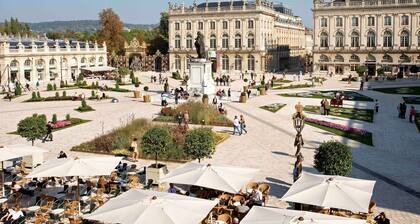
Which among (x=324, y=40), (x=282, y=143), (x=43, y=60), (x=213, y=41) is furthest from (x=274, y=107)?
(x=213, y=41)

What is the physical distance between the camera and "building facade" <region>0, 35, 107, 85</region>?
257 ft

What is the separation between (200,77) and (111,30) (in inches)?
2937

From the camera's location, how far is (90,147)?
2978cm

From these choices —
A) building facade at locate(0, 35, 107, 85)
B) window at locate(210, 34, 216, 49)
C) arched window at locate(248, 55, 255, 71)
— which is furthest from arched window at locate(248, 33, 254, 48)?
building facade at locate(0, 35, 107, 85)

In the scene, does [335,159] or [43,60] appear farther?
[43,60]

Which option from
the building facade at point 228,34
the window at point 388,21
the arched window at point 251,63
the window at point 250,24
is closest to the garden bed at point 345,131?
the window at point 388,21

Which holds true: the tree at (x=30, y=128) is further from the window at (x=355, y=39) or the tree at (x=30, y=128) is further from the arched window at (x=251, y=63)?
the arched window at (x=251, y=63)

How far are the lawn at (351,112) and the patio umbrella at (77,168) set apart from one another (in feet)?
85.9

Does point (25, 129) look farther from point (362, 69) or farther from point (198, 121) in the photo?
point (362, 69)

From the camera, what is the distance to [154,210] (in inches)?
542

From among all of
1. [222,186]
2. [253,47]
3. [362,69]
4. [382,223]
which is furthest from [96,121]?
[253,47]

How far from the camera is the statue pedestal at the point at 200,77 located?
54.6m

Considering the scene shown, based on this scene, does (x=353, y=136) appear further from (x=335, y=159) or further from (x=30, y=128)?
(x=30, y=128)

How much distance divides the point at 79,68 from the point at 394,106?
6264 cm
